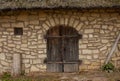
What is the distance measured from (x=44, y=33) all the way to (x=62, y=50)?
3.22 ft

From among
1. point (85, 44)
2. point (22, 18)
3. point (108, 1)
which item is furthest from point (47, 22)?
point (108, 1)

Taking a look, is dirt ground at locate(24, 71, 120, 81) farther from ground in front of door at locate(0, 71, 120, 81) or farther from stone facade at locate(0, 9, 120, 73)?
stone facade at locate(0, 9, 120, 73)

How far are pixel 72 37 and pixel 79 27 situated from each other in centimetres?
49

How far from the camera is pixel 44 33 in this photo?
11.2 m

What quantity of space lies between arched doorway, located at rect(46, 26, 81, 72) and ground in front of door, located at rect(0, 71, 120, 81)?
0.45m

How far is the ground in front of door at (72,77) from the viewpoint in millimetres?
10219

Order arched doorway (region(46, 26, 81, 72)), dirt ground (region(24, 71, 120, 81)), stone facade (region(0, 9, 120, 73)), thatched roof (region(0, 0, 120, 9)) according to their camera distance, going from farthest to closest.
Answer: arched doorway (region(46, 26, 81, 72)) → stone facade (region(0, 9, 120, 73)) → thatched roof (region(0, 0, 120, 9)) → dirt ground (region(24, 71, 120, 81))

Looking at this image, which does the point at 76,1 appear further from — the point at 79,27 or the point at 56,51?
the point at 56,51

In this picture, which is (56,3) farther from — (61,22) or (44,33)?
(44,33)

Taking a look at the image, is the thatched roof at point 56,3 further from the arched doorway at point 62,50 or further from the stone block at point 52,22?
the arched doorway at point 62,50

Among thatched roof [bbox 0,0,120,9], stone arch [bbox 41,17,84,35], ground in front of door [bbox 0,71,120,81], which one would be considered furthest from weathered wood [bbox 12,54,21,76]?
thatched roof [bbox 0,0,120,9]

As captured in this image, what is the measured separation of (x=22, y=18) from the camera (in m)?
11.1

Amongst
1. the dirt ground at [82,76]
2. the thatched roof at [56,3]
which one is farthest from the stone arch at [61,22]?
the dirt ground at [82,76]

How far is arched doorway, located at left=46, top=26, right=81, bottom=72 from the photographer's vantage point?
37.2 ft
